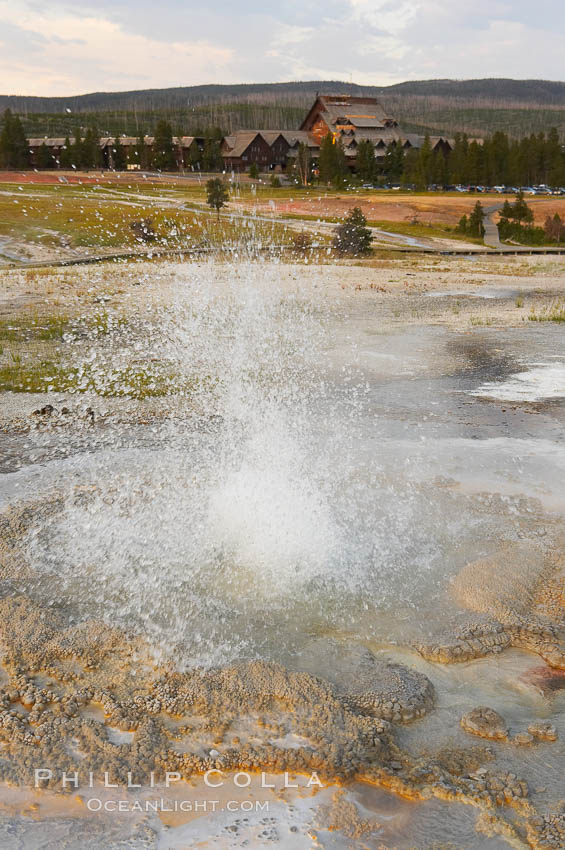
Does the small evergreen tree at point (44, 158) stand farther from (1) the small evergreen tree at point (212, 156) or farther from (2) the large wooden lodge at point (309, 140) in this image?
(1) the small evergreen tree at point (212, 156)

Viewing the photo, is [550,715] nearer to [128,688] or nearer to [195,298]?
[128,688]

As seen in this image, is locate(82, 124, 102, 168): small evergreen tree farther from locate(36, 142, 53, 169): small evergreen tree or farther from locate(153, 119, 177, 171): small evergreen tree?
locate(36, 142, 53, 169): small evergreen tree

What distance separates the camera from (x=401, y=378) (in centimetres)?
1275

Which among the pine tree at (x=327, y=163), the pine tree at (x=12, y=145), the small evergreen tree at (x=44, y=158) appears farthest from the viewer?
the small evergreen tree at (x=44, y=158)

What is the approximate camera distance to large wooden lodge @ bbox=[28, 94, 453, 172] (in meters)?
73.8

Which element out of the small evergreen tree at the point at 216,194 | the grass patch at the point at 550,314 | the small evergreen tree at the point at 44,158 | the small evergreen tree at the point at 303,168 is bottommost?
the grass patch at the point at 550,314

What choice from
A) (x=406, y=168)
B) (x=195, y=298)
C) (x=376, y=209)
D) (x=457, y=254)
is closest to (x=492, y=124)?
(x=406, y=168)

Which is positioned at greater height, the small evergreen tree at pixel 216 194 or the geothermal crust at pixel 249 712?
the small evergreen tree at pixel 216 194

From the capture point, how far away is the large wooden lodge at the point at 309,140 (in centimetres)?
7381

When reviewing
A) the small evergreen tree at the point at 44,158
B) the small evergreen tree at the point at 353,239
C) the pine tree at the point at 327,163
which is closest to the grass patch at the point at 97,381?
the small evergreen tree at the point at 353,239

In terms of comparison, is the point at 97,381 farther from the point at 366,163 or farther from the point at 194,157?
the point at 194,157

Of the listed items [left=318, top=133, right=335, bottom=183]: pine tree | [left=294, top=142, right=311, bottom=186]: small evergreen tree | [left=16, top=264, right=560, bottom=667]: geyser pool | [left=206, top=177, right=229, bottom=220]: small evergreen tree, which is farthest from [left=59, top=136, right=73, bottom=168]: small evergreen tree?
[left=16, top=264, right=560, bottom=667]: geyser pool

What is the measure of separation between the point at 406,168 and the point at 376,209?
19.3 m

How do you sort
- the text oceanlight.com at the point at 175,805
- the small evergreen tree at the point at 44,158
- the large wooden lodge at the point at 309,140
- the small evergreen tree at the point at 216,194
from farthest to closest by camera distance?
the large wooden lodge at the point at 309,140 < the small evergreen tree at the point at 44,158 < the small evergreen tree at the point at 216,194 < the text oceanlight.com at the point at 175,805
